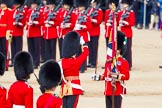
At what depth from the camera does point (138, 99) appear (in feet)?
43.7

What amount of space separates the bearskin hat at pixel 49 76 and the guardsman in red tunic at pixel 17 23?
24.6 feet

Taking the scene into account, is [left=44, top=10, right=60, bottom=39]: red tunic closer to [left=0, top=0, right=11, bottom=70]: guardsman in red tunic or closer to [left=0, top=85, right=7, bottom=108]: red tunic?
[left=0, top=0, right=11, bottom=70]: guardsman in red tunic

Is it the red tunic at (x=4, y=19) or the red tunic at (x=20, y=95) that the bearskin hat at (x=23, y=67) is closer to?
the red tunic at (x=20, y=95)

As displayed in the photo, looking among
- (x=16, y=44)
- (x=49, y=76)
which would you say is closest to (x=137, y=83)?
(x=16, y=44)

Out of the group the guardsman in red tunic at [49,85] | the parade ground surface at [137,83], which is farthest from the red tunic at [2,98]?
the parade ground surface at [137,83]

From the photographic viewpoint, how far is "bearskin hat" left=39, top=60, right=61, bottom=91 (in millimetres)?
8591

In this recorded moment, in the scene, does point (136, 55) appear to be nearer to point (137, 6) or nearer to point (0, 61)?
point (137, 6)

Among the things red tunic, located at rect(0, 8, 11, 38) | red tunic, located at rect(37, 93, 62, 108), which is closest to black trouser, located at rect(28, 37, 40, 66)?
red tunic, located at rect(0, 8, 11, 38)

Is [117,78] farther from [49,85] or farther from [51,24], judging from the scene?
[51,24]

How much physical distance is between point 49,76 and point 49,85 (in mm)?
281

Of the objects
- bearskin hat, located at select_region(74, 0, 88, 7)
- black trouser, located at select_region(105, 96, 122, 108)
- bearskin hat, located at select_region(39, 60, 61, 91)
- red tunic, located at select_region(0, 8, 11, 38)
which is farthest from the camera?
bearskin hat, located at select_region(74, 0, 88, 7)

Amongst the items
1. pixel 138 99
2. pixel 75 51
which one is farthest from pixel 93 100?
pixel 75 51

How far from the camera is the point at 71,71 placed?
10.1 meters

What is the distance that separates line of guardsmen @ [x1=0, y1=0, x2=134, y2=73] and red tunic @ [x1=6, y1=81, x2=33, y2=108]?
24.0ft
